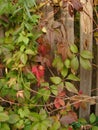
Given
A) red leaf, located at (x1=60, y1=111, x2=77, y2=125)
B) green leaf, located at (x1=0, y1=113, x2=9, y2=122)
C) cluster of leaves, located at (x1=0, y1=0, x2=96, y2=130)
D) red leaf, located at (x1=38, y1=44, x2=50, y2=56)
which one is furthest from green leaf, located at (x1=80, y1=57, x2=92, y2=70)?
green leaf, located at (x1=0, y1=113, x2=9, y2=122)

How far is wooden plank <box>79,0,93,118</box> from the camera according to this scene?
2346mm

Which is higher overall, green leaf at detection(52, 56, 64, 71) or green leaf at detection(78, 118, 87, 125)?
green leaf at detection(52, 56, 64, 71)

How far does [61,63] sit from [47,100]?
0.33m

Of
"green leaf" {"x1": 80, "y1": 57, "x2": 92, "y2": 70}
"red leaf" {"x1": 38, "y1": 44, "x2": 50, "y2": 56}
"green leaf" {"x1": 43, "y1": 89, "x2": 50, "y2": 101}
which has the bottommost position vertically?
"green leaf" {"x1": 43, "y1": 89, "x2": 50, "y2": 101}

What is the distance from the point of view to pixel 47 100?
2.45 m

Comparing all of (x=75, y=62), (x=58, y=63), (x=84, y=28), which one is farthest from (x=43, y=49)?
(x=84, y=28)

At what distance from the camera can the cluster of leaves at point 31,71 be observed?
225 cm

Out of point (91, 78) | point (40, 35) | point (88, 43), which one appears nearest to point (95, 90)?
point (91, 78)

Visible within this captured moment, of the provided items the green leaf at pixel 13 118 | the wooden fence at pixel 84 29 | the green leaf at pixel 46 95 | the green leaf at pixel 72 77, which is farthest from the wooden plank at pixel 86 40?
the green leaf at pixel 13 118

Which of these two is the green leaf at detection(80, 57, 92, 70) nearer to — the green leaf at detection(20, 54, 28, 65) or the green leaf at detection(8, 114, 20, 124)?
the green leaf at detection(20, 54, 28, 65)

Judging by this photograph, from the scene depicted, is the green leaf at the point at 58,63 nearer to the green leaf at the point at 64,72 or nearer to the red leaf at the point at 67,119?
the green leaf at the point at 64,72

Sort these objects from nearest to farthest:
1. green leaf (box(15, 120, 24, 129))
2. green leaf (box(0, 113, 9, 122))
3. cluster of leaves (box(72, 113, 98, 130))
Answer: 1. green leaf (box(0, 113, 9, 122))
2. green leaf (box(15, 120, 24, 129))
3. cluster of leaves (box(72, 113, 98, 130))

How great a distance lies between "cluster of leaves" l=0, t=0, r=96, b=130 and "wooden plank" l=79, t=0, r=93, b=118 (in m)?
0.10

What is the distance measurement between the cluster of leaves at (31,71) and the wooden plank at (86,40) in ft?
0.32
